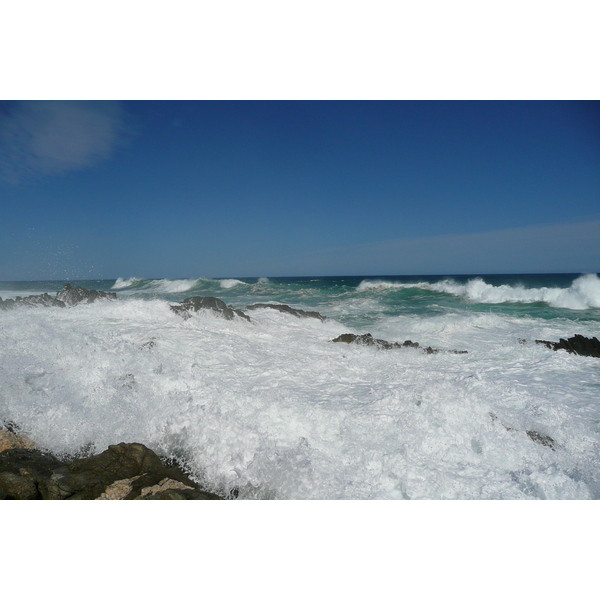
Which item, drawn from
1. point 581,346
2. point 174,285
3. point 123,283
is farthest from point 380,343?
point 174,285

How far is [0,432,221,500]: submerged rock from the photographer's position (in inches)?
79.1

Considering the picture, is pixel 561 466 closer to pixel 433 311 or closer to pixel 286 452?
pixel 286 452

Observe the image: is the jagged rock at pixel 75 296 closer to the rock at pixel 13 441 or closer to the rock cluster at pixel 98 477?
the rock at pixel 13 441

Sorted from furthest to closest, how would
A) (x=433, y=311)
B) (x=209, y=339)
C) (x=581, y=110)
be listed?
(x=433, y=311) → (x=209, y=339) → (x=581, y=110)

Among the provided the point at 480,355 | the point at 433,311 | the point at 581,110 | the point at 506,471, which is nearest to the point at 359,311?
the point at 433,311

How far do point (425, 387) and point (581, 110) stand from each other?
3.39 metres

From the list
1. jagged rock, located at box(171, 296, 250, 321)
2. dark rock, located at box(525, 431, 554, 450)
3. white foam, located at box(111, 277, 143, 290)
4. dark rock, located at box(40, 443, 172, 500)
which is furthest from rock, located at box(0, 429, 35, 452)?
white foam, located at box(111, 277, 143, 290)

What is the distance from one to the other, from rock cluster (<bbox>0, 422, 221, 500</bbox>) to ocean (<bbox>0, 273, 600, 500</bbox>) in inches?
8.1

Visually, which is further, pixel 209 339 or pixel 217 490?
pixel 209 339

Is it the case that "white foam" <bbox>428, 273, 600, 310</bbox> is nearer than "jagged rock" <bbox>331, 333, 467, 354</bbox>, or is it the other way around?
"jagged rock" <bbox>331, 333, 467, 354</bbox>

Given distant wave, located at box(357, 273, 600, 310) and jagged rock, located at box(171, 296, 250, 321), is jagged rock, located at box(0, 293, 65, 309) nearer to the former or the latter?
jagged rock, located at box(171, 296, 250, 321)

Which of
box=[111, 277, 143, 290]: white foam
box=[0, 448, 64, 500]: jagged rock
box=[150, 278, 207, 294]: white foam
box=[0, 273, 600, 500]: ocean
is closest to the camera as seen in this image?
box=[0, 448, 64, 500]: jagged rock

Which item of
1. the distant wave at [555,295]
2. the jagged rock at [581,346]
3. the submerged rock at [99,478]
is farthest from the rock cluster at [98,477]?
the distant wave at [555,295]

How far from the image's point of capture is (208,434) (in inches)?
109
